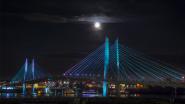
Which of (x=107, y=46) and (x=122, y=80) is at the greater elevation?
(x=107, y=46)

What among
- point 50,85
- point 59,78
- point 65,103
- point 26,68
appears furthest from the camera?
point 50,85

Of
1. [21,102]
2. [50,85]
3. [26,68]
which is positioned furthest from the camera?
[50,85]

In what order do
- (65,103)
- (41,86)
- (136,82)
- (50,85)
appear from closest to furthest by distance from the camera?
(65,103)
(136,82)
(50,85)
(41,86)

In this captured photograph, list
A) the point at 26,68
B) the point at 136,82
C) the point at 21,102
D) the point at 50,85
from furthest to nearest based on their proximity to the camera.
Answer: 1. the point at 50,85
2. the point at 26,68
3. the point at 136,82
4. the point at 21,102

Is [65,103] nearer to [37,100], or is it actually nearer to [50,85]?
[37,100]

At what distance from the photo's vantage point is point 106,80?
59562 mm

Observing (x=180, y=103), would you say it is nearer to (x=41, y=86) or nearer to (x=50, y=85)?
(x=50, y=85)

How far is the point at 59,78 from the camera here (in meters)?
71.0

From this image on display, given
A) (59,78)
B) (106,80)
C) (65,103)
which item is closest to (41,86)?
(59,78)

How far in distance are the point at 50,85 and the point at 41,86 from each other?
62.3 ft

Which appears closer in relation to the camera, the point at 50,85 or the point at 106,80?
the point at 106,80

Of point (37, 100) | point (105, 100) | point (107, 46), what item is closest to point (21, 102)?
point (37, 100)

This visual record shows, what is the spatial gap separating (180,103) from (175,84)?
12.6ft

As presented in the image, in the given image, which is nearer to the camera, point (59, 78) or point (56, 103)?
point (56, 103)
